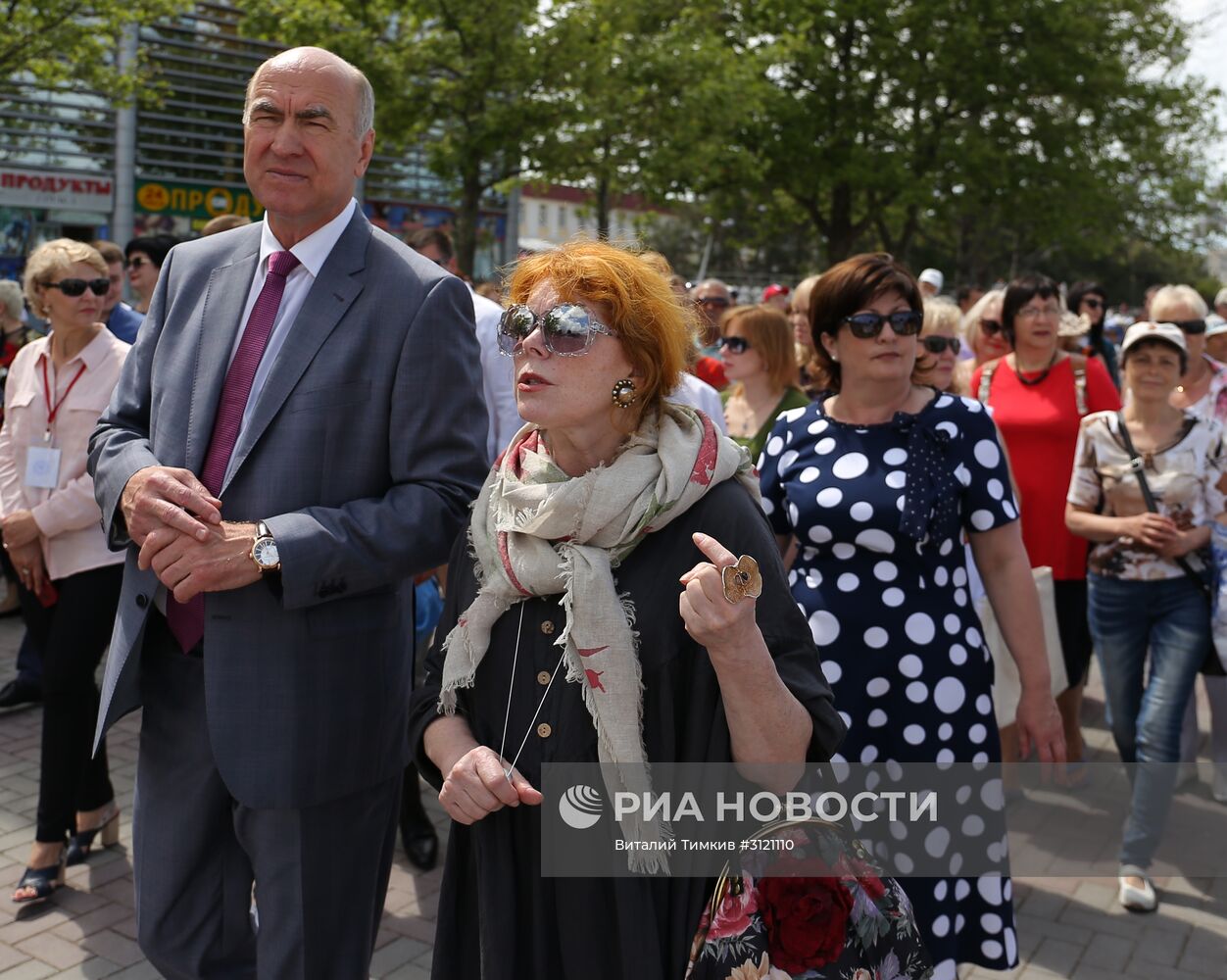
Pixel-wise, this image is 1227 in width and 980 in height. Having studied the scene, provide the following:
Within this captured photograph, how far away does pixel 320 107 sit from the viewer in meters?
2.62

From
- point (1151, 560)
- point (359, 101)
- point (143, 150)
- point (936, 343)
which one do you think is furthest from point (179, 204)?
point (359, 101)

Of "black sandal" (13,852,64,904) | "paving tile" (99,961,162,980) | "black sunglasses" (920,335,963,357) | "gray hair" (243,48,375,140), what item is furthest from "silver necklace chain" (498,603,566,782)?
"black sunglasses" (920,335,963,357)

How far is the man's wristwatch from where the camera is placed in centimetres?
241

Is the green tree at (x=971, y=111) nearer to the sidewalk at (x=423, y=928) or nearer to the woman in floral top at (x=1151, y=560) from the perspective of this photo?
the woman in floral top at (x=1151, y=560)

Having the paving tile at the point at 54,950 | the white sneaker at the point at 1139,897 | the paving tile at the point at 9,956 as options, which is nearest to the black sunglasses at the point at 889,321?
the white sneaker at the point at 1139,897

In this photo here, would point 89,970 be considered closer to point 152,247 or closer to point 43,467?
point 43,467

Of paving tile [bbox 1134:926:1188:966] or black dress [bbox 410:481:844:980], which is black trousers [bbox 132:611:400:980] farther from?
paving tile [bbox 1134:926:1188:966]

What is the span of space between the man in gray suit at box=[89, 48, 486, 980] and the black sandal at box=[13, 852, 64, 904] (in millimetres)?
1642

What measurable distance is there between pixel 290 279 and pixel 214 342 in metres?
0.22

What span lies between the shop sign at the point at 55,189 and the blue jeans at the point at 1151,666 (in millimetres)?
17831

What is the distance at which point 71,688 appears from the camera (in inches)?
165

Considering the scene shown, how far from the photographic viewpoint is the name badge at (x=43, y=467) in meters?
4.42

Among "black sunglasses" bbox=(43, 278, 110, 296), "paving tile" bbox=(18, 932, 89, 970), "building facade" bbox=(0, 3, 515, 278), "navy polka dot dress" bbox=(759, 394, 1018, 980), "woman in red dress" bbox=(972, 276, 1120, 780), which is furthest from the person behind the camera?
"building facade" bbox=(0, 3, 515, 278)

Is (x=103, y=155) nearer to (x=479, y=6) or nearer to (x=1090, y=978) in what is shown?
(x=479, y=6)
